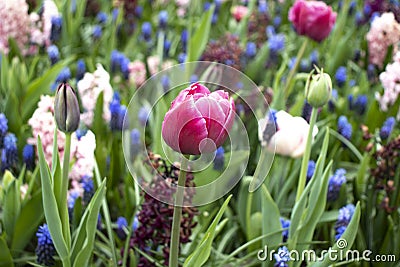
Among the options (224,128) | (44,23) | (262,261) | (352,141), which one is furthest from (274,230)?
(44,23)

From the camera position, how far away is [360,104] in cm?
179

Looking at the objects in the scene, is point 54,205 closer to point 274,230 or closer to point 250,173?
point 274,230

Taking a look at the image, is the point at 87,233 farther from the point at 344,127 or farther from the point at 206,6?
the point at 206,6

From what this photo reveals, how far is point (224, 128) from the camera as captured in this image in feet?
2.54

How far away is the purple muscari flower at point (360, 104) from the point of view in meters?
1.78

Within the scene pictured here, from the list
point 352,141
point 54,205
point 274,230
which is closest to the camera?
point 54,205

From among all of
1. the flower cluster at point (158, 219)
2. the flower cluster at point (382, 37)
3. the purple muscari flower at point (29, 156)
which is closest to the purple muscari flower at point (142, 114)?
the purple muscari flower at point (29, 156)

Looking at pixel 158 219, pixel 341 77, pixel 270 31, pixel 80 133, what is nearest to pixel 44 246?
pixel 158 219

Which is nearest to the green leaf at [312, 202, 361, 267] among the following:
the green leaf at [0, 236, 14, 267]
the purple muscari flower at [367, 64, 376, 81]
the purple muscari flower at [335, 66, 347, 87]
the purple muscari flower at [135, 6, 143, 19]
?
the green leaf at [0, 236, 14, 267]

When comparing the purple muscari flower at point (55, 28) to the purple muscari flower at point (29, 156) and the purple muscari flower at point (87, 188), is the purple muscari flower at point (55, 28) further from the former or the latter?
the purple muscari flower at point (87, 188)

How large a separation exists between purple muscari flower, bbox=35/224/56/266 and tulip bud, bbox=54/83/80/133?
0.82ft

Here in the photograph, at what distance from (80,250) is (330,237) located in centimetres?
59

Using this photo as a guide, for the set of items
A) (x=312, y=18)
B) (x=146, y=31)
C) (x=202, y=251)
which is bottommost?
(x=202, y=251)

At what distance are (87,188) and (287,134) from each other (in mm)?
422
